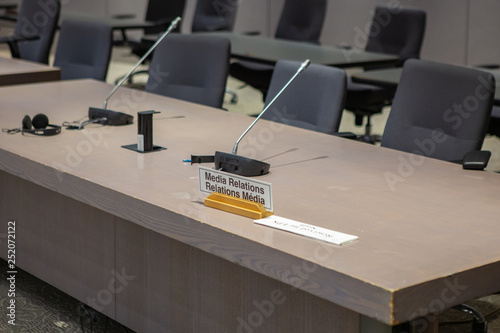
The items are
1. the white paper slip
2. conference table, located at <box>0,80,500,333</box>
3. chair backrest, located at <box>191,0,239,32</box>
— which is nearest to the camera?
conference table, located at <box>0,80,500,333</box>

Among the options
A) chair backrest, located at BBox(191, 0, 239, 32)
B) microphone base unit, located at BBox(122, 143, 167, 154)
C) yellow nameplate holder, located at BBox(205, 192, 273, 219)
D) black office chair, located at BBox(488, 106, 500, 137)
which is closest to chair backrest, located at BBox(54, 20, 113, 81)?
microphone base unit, located at BBox(122, 143, 167, 154)

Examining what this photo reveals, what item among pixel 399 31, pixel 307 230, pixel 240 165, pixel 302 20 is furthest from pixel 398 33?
pixel 307 230

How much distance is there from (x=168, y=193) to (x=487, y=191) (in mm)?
928

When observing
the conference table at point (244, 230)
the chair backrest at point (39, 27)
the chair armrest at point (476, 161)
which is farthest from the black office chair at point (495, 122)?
the chair backrest at point (39, 27)

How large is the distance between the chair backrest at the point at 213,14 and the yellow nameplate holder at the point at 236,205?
5577mm

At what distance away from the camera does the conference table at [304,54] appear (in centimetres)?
483

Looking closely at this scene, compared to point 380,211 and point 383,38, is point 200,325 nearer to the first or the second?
point 380,211

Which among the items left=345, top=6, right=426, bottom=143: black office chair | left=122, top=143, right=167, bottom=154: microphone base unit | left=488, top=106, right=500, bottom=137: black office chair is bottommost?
left=488, top=106, right=500, bottom=137: black office chair

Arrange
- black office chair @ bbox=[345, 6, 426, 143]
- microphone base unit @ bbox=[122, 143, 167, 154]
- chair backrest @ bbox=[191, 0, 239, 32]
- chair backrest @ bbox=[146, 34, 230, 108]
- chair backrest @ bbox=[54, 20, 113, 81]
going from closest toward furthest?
microphone base unit @ bbox=[122, 143, 167, 154] < chair backrest @ bbox=[146, 34, 230, 108] < chair backrest @ bbox=[54, 20, 113, 81] < black office chair @ bbox=[345, 6, 426, 143] < chair backrest @ bbox=[191, 0, 239, 32]

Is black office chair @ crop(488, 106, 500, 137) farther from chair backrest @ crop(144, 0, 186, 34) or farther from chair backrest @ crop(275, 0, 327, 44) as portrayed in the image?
chair backrest @ crop(144, 0, 186, 34)

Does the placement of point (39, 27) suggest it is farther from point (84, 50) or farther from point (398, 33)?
point (398, 33)

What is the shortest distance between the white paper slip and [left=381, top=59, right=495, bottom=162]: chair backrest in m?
1.26

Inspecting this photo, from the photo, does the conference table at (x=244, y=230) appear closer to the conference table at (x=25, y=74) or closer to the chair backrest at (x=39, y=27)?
the conference table at (x=25, y=74)

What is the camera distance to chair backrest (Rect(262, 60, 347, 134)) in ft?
10.6
